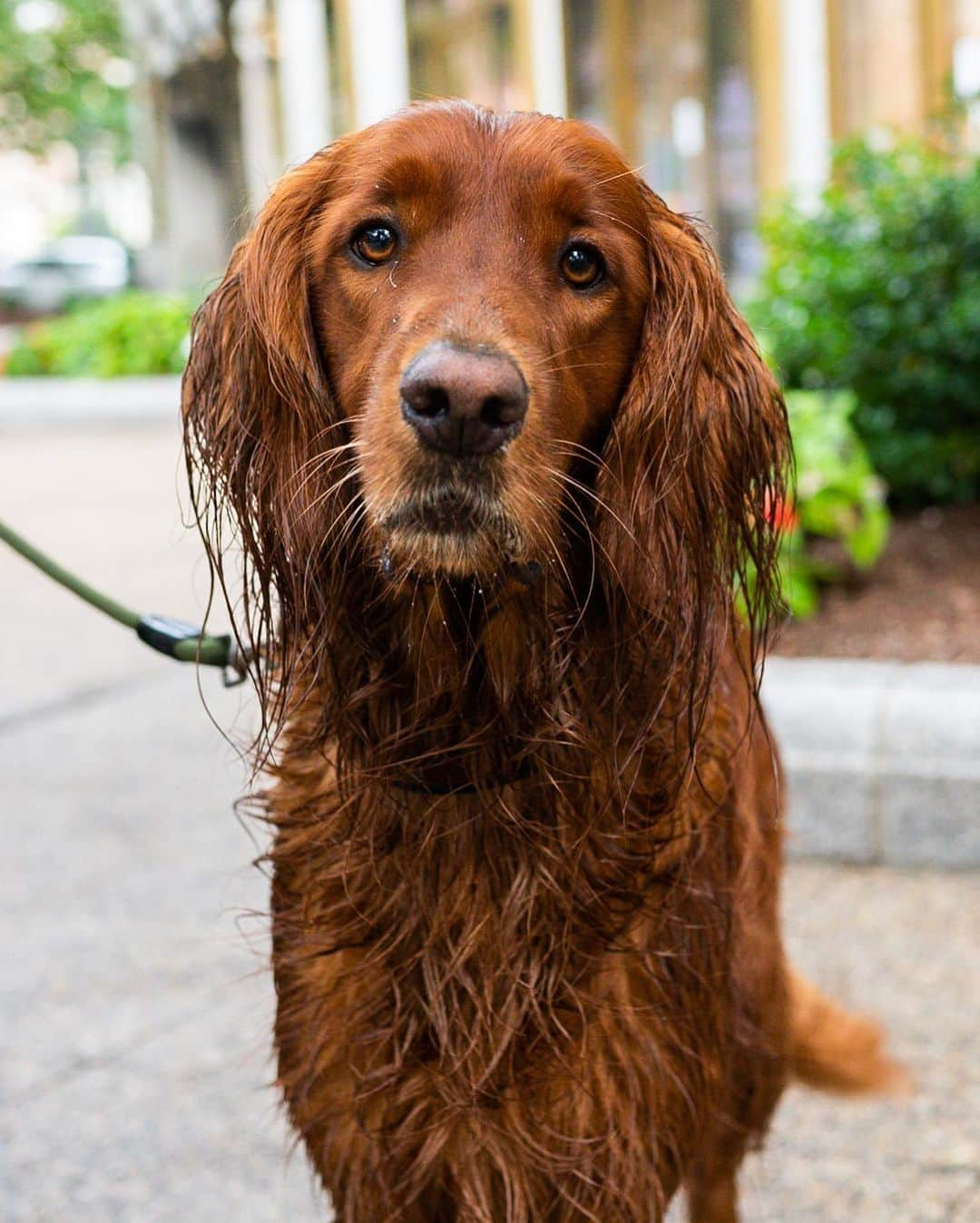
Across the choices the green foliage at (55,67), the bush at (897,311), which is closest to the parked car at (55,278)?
the green foliage at (55,67)

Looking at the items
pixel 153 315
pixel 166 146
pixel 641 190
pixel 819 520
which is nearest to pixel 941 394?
pixel 819 520

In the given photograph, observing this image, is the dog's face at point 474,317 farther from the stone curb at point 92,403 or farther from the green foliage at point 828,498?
the stone curb at point 92,403

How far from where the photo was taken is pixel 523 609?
1.99 meters

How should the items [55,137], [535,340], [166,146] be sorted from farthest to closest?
1. [55,137]
2. [166,146]
3. [535,340]

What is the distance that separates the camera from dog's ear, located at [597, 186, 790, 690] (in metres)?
1.95

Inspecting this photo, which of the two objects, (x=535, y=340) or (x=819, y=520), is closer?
(x=535, y=340)

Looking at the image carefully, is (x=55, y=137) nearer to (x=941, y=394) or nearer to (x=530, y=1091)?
(x=941, y=394)

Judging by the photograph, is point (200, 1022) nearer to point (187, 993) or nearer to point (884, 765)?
point (187, 993)

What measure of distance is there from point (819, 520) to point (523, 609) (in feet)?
11.1

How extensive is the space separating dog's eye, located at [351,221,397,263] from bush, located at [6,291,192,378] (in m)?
12.9

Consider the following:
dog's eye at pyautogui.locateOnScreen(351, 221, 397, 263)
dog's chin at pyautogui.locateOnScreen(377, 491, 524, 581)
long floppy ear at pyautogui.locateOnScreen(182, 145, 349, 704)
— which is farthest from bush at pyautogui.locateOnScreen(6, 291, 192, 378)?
dog's chin at pyautogui.locateOnScreen(377, 491, 524, 581)

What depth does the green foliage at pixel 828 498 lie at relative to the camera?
513cm

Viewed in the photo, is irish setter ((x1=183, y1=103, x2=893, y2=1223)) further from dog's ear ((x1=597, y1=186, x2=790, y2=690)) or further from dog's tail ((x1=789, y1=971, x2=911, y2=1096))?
dog's tail ((x1=789, y1=971, x2=911, y2=1096))

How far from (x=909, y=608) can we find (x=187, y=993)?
2812 millimetres
